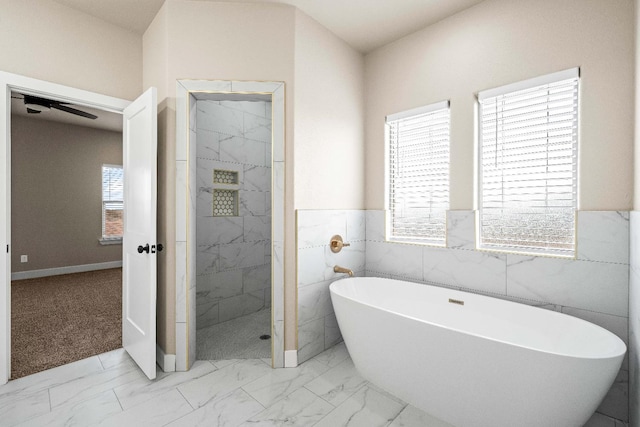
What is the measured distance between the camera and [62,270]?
5.40m

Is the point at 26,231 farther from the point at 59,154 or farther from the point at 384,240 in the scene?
the point at 384,240

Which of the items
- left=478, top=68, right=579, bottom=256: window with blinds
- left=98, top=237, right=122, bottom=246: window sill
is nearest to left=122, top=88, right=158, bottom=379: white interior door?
left=478, top=68, right=579, bottom=256: window with blinds

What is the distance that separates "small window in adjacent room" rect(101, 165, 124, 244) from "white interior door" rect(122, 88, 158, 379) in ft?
13.3

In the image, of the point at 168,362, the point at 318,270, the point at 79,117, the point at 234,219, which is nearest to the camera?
the point at 168,362

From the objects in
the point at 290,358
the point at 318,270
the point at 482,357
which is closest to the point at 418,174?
the point at 318,270

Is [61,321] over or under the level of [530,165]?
under

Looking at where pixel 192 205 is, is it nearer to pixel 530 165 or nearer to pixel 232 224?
pixel 232 224

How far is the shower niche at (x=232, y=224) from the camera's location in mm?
3027

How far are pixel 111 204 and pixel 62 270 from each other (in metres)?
1.41

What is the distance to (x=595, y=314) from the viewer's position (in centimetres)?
180

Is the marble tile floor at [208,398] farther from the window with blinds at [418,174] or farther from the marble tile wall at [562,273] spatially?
the window with blinds at [418,174]

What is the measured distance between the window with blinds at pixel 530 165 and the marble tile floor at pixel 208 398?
1.13 m

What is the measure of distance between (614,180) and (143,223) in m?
3.05

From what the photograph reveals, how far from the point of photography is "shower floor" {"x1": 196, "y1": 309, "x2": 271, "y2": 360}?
249 centimetres
